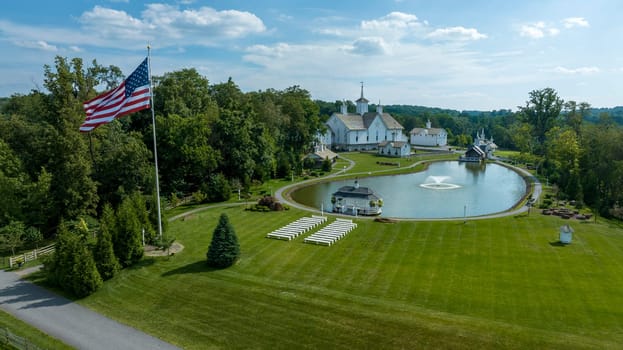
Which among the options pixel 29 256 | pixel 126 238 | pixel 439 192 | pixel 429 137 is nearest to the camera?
pixel 126 238

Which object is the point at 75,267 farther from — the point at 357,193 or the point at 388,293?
the point at 357,193

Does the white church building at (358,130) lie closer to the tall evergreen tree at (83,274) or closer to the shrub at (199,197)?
the shrub at (199,197)

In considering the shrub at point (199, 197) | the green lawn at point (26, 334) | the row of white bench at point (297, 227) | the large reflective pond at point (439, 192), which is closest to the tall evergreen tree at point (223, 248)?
the row of white bench at point (297, 227)

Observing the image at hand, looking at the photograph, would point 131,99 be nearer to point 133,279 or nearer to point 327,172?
point 133,279

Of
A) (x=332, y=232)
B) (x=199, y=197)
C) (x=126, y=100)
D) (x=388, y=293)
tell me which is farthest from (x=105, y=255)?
(x=199, y=197)

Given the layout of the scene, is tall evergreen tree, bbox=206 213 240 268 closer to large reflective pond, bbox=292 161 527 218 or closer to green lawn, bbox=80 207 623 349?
green lawn, bbox=80 207 623 349

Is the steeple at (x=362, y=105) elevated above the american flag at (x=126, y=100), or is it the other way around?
the steeple at (x=362, y=105)

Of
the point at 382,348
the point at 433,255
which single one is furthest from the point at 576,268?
the point at 382,348
